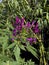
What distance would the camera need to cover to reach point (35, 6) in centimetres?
243

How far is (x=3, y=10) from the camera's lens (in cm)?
281

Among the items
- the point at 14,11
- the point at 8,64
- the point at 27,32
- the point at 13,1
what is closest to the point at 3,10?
the point at 14,11

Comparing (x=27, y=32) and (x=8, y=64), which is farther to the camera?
(x=27, y=32)

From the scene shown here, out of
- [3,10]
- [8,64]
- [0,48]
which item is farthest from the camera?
[3,10]

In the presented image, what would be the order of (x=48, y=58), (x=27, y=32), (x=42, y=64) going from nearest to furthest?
1. (x=27, y=32)
2. (x=42, y=64)
3. (x=48, y=58)

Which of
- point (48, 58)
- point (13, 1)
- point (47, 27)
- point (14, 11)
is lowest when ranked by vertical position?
point (48, 58)

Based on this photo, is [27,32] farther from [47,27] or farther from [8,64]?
[47,27]

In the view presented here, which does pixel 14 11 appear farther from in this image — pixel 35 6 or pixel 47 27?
pixel 47 27

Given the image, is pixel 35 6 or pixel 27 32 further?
pixel 35 6

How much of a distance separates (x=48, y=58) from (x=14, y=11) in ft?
2.12

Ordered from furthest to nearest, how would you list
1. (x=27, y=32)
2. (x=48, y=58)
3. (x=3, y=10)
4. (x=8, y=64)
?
1. (x=3, y=10)
2. (x=48, y=58)
3. (x=27, y=32)
4. (x=8, y=64)

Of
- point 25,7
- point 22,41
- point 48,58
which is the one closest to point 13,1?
point 25,7

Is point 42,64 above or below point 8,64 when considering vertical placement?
below

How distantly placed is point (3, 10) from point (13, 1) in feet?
2.02
